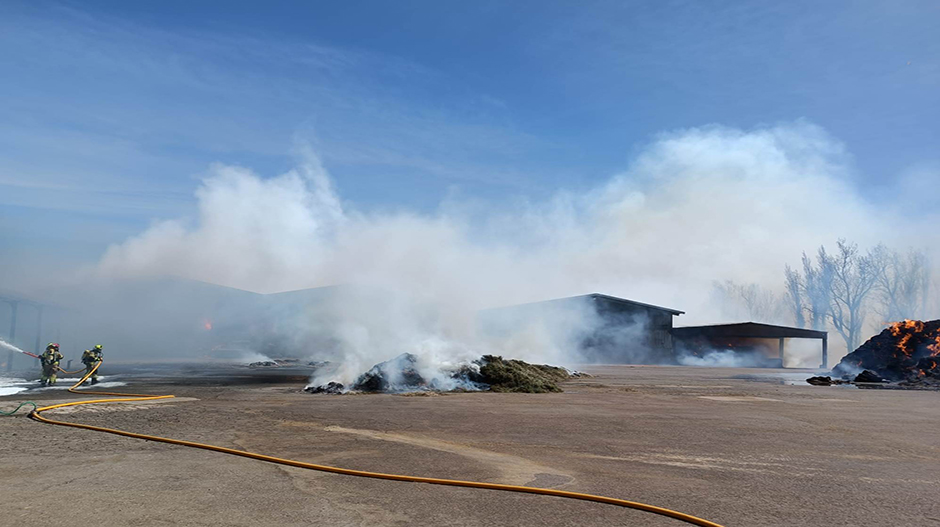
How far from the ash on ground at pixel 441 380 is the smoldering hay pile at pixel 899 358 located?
1720 centimetres

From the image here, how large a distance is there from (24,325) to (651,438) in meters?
74.0

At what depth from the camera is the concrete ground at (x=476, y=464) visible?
6.46 metres

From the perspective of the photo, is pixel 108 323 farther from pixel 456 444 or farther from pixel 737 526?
pixel 737 526

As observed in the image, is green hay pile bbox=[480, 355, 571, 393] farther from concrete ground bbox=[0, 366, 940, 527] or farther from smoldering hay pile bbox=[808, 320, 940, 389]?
smoldering hay pile bbox=[808, 320, 940, 389]

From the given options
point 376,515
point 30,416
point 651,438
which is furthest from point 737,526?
point 30,416

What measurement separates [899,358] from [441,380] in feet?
97.8

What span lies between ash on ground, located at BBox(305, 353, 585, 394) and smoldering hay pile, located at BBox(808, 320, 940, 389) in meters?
17.2

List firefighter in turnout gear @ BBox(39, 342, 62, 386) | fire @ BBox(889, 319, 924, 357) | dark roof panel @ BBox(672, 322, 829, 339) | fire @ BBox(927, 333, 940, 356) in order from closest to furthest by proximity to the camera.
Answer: firefighter in turnout gear @ BBox(39, 342, 62, 386), fire @ BBox(927, 333, 940, 356), fire @ BBox(889, 319, 924, 357), dark roof panel @ BBox(672, 322, 829, 339)

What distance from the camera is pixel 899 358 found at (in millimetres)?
35906

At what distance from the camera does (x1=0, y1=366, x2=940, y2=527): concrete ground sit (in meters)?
6.46

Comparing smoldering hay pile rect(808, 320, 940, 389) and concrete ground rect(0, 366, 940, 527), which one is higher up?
smoldering hay pile rect(808, 320, 940, 389)

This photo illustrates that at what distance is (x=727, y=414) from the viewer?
1531cm

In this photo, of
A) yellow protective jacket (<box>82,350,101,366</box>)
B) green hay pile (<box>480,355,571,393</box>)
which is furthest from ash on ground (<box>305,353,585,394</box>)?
yellow protective jacket (<box>82,350,101,366</box>)

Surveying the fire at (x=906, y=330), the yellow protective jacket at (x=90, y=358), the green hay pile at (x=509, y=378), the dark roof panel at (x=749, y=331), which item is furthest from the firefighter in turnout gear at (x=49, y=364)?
the dark roof panel at (x=749, y=331)
